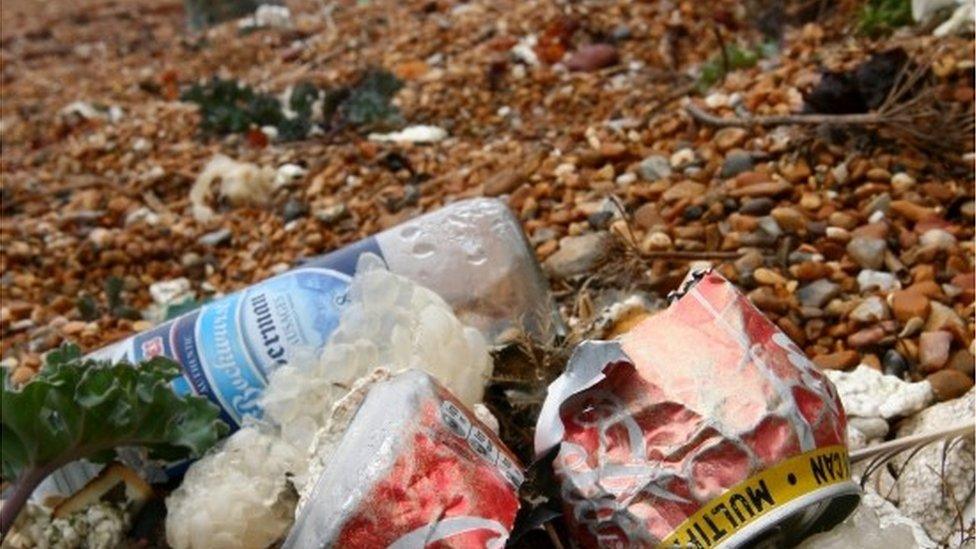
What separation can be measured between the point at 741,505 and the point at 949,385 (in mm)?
595

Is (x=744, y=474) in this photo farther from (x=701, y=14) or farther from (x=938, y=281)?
(x=701, y=14)

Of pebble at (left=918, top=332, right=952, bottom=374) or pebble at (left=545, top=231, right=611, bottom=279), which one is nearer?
pebble at (left=918, top=332, right=952, bottom=374)

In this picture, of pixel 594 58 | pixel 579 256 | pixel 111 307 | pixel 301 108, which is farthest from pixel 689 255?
pixel 301 108

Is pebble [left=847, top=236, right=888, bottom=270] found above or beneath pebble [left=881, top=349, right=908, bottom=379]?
above

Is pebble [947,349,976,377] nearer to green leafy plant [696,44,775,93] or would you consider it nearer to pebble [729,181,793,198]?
pebble [729,181,793,198]

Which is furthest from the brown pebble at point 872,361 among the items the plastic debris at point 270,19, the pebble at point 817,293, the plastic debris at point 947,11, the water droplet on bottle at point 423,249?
the plastic debris at point 270,19

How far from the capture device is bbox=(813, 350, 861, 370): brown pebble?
68.5 inches

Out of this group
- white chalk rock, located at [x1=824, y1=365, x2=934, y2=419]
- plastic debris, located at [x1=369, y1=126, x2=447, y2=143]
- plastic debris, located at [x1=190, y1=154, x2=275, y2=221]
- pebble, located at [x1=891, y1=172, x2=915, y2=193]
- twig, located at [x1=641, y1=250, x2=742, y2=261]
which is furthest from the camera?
plastic debris, located at [x1=369, y1=126, x2=447, y2=143]

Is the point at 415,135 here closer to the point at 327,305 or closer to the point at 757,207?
the point at 757,207

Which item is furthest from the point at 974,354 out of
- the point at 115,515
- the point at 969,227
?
the point at 115,515

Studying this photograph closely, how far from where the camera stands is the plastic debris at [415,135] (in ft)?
10.2

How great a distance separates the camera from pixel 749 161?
226 cm

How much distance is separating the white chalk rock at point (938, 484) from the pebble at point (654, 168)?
0.91m

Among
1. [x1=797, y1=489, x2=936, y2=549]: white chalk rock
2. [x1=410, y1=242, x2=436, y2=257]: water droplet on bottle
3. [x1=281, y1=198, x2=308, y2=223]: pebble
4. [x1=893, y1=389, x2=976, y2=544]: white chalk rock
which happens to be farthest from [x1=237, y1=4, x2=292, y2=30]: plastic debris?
[x1=797, y1=489, x2=936, y2=549]: white chalk rock
